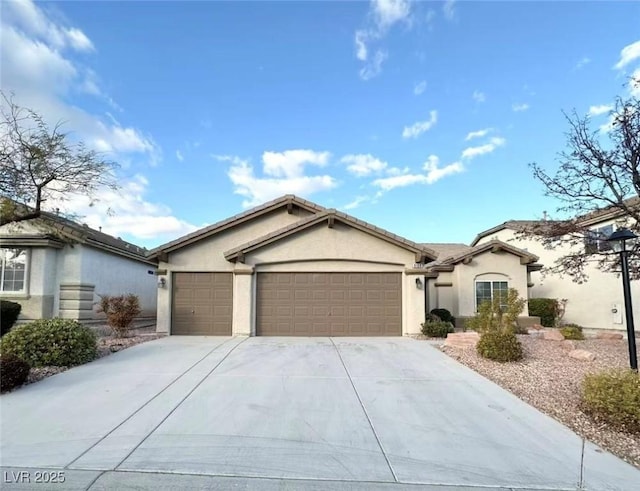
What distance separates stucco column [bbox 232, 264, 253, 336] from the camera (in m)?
14.4

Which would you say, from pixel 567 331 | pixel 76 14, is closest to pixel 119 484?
pixel 76 14

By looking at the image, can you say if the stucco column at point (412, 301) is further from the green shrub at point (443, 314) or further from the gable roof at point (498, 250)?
the gable roof at point (498, 250)

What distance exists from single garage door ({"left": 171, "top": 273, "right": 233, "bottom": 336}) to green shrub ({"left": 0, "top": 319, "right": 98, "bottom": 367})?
5.23m

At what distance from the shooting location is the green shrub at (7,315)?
13.7 meters

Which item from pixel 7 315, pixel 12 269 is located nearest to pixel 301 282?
pixel 7 315

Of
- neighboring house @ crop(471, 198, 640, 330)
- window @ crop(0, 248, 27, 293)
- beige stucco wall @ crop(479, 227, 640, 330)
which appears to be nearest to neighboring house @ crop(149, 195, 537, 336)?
window @ crop(0, 248, 27, 293)

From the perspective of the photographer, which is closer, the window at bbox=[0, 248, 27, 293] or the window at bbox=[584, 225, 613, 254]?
the window at bbox=[584, 225, 613, 254]

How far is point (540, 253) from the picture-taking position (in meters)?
25.3

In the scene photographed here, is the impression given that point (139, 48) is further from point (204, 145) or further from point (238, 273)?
point (238, 273)

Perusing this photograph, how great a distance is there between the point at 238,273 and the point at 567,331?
37.5 ft

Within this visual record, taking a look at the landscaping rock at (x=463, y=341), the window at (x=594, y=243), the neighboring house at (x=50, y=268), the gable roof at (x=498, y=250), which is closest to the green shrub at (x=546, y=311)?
the gable roof at (x=498, y=250)

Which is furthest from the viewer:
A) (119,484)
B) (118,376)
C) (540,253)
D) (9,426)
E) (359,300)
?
(540,253)

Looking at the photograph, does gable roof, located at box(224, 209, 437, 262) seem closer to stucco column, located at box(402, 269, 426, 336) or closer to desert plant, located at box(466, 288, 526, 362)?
stucco column, located at box(402, 269, 426, 336)

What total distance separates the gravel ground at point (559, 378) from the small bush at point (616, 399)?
0.13 m
